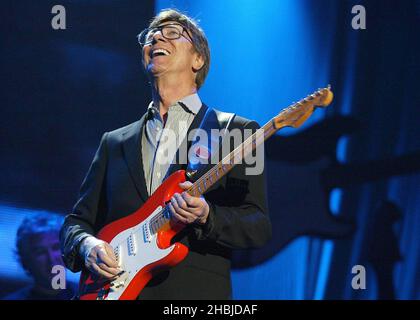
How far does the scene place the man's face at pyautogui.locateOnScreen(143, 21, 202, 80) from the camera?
270 centimetres

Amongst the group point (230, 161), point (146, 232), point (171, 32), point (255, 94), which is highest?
point (171, 32)

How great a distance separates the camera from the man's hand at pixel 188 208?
2115 millimetres

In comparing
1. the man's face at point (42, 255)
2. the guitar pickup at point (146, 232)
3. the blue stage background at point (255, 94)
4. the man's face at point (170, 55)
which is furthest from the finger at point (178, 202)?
the man's face at point (42, 255)

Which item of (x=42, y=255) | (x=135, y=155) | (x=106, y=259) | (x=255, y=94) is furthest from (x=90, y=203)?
(x=255, y=94)

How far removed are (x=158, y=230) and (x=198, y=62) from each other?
83cm

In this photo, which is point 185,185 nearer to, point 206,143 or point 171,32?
point 206,143

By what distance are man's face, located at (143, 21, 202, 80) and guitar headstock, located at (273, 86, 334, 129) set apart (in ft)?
2.04

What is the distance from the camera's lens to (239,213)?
2295 millimetres

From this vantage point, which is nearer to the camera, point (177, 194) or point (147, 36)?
point (177, 194)

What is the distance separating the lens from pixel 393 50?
3197 mm

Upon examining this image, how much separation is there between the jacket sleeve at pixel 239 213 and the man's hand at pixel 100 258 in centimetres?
33

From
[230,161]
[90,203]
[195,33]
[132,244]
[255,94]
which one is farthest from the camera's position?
[255,94]
